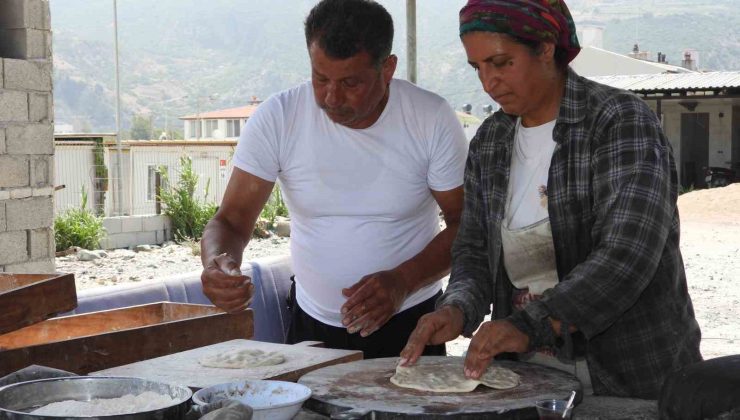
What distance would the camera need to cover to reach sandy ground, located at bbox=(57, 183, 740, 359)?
9694mm

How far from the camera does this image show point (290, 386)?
A: 6.73ft

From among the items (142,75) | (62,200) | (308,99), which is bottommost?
(62,200)

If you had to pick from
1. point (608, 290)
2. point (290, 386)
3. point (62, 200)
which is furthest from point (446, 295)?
point (62, 200)

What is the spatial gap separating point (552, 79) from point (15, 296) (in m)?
1.62

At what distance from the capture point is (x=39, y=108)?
24.5 ft

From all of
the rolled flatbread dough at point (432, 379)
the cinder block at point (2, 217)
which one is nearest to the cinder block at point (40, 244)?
the cinder block at point (2, 217)

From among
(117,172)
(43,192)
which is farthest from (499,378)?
(117,172)

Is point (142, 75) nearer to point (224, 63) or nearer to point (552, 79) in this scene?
point (224, 63)

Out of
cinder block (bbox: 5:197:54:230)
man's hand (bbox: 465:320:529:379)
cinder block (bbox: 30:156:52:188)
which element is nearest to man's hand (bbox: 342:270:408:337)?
man's hand (bbox: 465:320:529:379)

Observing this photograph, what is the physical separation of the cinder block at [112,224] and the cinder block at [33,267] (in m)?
11.7

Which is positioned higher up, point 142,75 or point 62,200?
point 142,75

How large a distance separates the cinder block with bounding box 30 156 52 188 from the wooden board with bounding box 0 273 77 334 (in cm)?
464

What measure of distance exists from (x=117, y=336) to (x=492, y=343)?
1.16 meters

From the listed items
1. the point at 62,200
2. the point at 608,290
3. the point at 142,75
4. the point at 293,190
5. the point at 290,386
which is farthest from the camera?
the point at 142,75
